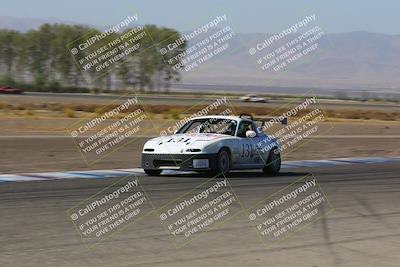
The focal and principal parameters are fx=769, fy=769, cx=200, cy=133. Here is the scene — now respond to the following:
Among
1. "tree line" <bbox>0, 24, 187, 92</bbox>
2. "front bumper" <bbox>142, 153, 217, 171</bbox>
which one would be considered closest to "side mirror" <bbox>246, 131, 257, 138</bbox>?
"front bumper" <bbox>142, 153, 217, 171</bbox>

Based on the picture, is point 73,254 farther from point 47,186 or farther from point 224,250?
point 47,186

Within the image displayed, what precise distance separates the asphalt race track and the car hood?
177cm

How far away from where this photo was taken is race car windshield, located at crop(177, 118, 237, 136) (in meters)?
15.9

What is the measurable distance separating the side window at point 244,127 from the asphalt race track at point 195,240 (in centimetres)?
295

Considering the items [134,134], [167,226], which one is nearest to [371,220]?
[167,226]

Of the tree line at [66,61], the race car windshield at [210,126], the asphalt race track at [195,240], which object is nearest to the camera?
the asphalt race track at [195,240]

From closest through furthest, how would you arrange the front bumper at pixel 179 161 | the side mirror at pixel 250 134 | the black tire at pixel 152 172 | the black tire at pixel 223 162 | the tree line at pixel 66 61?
the front bumper at pixel 179 161 → the black tire at pixel 223 162 → the black tire at pixel 152 172 → the side mirror at pixel 250 134 → the tree line at pixel 66 61

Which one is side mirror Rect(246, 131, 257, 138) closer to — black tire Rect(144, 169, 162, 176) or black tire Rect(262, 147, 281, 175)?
black tire Rect(262, 147, 281, 175)

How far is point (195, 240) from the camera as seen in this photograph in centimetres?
817

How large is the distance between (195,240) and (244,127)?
322 inches

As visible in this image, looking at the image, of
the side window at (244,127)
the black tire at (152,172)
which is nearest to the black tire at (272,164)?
the side window at (244,127)

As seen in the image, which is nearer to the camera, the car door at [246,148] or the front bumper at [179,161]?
the front bumper at [179,161]

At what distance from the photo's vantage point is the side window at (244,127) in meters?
16.0

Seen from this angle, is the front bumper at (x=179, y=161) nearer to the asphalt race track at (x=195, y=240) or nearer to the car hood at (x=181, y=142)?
the car hood at (x=181, y=142)
